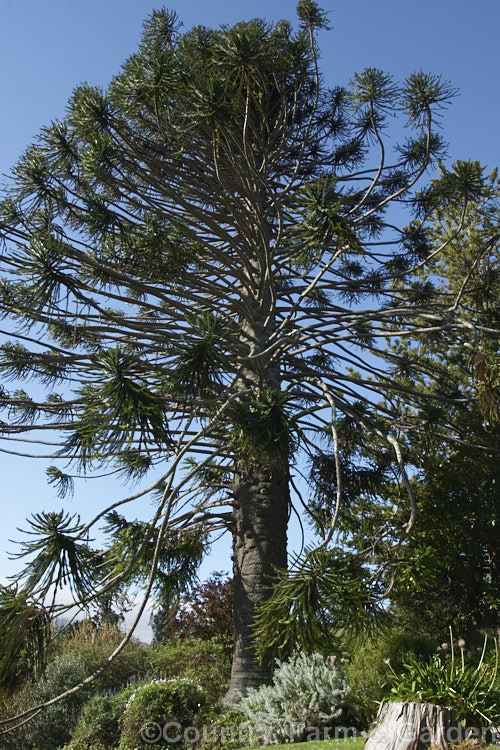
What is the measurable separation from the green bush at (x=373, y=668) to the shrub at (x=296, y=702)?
215mm

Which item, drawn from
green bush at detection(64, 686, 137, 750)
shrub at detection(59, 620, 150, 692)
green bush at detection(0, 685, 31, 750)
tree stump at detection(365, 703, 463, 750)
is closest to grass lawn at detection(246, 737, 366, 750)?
tree stump at detection(365, 703, 463, 750)

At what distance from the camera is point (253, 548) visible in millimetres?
7637

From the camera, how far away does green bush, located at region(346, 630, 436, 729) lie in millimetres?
6656

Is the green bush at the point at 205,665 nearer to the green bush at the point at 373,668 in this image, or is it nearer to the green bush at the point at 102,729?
the green bush at the point at 102,729

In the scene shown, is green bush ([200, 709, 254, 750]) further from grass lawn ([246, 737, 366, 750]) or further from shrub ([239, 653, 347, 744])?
grass lawn ([246, 737, 366, 750])

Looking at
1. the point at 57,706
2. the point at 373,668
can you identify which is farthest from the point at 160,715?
the point at 57,706

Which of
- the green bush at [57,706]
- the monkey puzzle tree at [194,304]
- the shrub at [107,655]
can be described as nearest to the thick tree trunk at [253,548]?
the monkey puzzle tree at [194,304]

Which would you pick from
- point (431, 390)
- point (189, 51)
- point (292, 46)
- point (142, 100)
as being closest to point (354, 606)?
point (142, 100)

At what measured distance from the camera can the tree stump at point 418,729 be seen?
14.5ft

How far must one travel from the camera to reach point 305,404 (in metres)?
9.06

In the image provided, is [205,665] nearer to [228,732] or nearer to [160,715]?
[160,715]

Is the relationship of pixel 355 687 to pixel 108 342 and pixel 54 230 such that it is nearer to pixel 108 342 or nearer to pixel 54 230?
pixel 108 342

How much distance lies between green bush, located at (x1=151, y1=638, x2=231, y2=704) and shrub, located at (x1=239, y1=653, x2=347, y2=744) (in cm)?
320

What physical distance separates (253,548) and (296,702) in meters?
1.81
